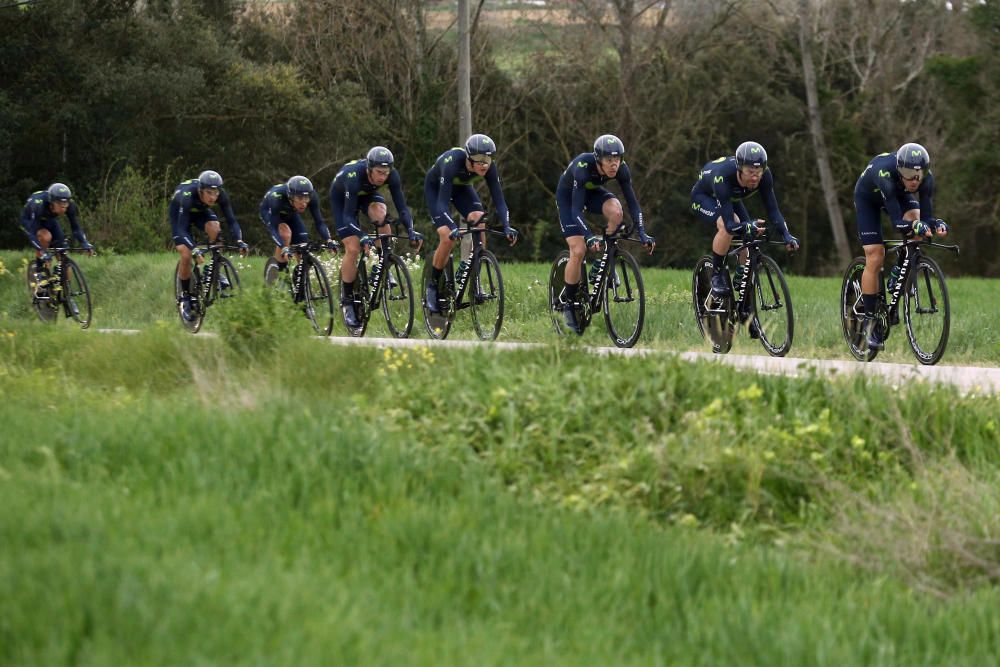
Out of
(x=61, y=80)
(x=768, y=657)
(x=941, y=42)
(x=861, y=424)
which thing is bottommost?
(x=768, y=657)

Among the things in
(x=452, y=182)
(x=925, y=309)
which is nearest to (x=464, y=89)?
(x=452, y=182)

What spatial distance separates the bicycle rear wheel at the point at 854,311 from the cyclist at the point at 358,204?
4412mm

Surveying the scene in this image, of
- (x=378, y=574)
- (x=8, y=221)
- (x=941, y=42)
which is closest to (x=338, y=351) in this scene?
(x=378, y=574)

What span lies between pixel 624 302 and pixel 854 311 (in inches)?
86.1

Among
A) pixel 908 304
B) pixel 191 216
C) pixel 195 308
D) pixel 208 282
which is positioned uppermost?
pixel 191 216

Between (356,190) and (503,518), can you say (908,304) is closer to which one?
(356,190)

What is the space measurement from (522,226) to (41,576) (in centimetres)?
4593

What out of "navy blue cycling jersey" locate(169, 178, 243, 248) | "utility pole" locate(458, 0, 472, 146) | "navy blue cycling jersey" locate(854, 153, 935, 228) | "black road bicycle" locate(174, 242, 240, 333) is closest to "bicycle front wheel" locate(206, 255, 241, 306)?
"black road bicycle" locate(174, 242, 240, 333)

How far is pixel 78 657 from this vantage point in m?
4.72

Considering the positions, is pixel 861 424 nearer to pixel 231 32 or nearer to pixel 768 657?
pixel 768 657

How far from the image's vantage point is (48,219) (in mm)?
21656

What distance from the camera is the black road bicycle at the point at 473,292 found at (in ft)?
48.0

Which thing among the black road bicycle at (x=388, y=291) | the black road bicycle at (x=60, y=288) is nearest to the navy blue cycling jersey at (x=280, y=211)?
the black road bicycle at (x=388, y=291)

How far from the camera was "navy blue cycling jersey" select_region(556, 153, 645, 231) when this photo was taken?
13763mm
